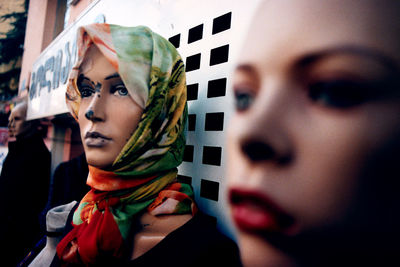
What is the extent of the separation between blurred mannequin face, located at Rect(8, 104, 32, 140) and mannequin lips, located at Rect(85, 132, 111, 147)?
195 cm

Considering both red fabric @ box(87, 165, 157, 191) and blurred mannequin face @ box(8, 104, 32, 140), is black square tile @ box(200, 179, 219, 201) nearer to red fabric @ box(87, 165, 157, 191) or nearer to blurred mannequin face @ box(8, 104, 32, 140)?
red fabric @ box(87, 165, 157, 191)

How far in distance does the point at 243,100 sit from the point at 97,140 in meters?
0.60

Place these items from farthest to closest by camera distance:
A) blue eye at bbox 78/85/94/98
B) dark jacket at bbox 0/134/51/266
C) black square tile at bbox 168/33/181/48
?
dark jacket at bbox 0/134/51/266, black square tile at bbox 168/33/181/48, blue eye at bbox 78/85/94/98

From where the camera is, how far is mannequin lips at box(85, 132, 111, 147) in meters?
0.79

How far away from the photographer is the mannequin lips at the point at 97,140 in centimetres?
79

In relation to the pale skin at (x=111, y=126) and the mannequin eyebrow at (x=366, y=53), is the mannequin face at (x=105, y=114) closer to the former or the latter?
the pale skin at (x=111, y=126)

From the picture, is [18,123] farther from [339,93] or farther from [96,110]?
[339,93]

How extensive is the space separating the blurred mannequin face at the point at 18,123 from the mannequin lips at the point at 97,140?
1.95 metres

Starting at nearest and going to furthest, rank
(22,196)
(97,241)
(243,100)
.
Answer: (243,100)
(97,241)
(22,196)

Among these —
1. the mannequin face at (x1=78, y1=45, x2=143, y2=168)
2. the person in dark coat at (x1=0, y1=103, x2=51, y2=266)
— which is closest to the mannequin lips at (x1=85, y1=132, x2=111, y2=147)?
the mannequin face at (x1=78, y1=45, x2=143, y2=168)

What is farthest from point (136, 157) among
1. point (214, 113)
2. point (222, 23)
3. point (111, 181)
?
point (222, 23)

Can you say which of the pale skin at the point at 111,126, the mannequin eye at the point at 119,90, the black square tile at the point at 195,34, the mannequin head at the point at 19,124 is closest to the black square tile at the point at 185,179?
the pale skin at the point at 111,126

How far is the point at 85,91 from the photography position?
0.91 metres

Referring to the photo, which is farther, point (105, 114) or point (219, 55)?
point (219, 55)
